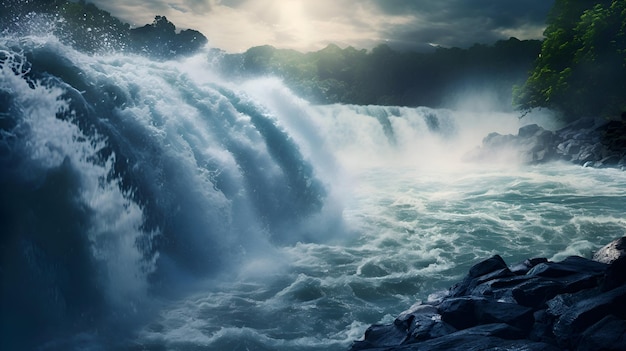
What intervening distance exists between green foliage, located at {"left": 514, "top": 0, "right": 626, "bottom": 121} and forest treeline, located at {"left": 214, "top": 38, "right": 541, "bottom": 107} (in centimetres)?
4583

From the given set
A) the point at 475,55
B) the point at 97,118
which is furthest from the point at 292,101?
the point at 475,55

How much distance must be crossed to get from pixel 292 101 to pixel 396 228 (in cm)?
667

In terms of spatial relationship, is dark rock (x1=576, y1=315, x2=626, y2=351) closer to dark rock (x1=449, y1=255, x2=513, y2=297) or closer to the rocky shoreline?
dark rock (x1=449, y1=255, x2=513, y2=297)

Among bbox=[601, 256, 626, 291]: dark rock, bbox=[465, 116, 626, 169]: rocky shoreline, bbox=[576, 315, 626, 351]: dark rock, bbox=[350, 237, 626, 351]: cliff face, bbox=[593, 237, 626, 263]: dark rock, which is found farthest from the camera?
bbox=[465, 116, 626, 169]: rocky shoreline

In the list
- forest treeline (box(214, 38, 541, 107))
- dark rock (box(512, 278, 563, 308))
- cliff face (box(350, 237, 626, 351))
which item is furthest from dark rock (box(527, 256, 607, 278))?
forest treeline (box(214, 38, 541, 107))

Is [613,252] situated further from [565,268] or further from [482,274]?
[482,274]

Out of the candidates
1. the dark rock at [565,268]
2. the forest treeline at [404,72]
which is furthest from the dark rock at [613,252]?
the forest treeline at [404,72]

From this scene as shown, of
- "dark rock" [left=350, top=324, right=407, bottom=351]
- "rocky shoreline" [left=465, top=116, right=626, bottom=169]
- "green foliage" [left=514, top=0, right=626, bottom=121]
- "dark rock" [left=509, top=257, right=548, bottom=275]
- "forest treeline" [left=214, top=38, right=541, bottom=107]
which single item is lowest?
"dark rock" [left=350, top=324, right=407, bottom=351]

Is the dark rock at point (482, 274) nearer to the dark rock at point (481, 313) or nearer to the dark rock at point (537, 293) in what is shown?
the dark rock at point (537, 293)

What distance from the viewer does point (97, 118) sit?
952cm

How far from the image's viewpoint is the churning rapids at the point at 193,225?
7.78 m

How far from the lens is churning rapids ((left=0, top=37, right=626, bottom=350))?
7781mm

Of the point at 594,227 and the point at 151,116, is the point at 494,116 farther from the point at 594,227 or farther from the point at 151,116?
the point at 151,116

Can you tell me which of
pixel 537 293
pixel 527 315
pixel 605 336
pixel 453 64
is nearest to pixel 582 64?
pixel 537 293
